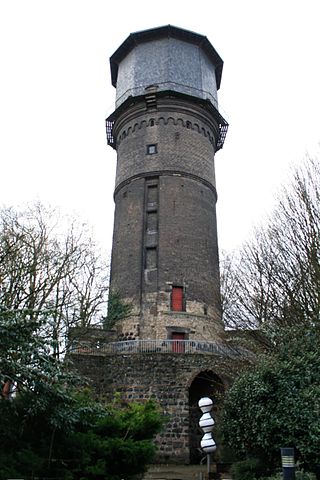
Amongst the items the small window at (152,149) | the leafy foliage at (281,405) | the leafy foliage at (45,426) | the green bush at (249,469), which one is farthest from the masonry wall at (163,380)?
the small window at (152,149)

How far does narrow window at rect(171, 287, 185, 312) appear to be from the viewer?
21.8 m

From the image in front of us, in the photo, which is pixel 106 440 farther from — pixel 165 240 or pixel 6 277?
pixel 165 240

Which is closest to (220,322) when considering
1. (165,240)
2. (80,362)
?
(165,240)

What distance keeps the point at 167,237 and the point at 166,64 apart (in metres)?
10.6

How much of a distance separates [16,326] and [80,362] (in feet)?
38.1

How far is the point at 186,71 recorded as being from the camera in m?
26.9

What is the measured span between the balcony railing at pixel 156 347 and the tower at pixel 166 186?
0.77 metres

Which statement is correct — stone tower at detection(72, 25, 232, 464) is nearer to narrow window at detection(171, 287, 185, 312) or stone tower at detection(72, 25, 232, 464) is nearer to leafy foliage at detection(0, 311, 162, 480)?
narrow window at detection(171, 287, 185, 312)

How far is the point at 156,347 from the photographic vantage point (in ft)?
66.4

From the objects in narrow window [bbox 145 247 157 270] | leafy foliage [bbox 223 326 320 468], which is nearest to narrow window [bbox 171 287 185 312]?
narrow window [bbox 145 247 157 270]

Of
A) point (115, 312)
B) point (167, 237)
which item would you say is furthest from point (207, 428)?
point (167, 237)

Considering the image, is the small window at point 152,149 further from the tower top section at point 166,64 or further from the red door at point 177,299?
the red door at point 177,299

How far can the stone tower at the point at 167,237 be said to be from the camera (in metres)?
18.0

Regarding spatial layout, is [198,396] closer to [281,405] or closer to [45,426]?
[281,405]
